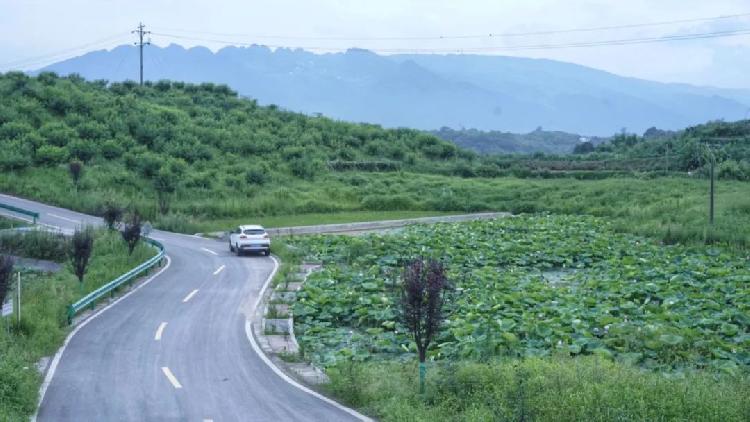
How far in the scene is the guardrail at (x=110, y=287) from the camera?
2202 centimetres

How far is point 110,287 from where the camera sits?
25.4 m

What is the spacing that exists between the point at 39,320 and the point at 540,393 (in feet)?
42.4

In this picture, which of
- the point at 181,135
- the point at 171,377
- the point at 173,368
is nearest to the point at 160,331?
the point at 173,368

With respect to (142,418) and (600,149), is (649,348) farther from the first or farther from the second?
(600,149)

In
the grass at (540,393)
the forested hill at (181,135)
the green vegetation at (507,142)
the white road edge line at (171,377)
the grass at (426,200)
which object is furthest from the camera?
the green vegetation at (507,142)

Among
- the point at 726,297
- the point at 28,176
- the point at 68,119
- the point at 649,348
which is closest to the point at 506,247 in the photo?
the point at 726,297

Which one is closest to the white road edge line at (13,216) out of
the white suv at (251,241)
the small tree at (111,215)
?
the small tree at (111,215)

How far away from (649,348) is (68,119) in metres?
56.3

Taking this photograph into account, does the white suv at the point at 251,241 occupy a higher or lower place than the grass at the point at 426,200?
lower

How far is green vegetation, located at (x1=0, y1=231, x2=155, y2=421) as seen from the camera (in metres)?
14.1

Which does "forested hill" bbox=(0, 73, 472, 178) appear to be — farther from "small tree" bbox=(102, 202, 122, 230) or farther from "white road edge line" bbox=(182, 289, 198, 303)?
"white road edge line" bbox=(182, 289, 198, 303)

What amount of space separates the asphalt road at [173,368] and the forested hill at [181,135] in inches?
1245

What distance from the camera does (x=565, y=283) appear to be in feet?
98.1

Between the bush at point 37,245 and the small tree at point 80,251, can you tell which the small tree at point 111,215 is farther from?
the small tree at point 80,251
